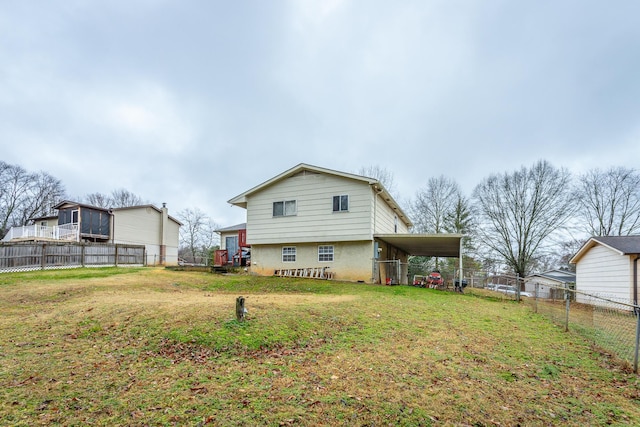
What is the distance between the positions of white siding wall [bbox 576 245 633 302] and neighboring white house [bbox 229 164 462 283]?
23.1 ft

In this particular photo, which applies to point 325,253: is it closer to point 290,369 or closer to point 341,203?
point 341,203

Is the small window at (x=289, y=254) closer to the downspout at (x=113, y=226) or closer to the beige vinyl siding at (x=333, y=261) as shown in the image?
the beige vinyl siding at (x=333, y=261)

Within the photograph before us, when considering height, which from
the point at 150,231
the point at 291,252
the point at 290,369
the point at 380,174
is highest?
the point at 380,174

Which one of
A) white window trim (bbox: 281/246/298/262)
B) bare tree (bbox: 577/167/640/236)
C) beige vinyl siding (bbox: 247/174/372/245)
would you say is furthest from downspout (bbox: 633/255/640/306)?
bare tree (bbox: 577/167/640/236)

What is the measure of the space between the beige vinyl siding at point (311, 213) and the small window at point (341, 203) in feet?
0.58

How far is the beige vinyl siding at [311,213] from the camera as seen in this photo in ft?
54.5

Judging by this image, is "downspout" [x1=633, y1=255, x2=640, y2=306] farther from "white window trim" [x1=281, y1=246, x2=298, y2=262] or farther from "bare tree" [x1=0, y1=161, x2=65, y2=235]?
"bare tree" [x1=0, y1=161, x2=65, y2=235]

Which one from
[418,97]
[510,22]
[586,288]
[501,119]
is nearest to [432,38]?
[510,22]

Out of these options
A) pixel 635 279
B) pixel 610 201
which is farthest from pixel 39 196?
pixel 610 201

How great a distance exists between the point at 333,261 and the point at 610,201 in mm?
26469

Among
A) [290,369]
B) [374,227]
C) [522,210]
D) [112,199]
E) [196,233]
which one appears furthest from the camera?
[112,199]

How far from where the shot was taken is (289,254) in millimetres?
18594

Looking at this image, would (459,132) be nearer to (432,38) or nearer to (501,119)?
(501,119)

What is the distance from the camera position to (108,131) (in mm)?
20859
